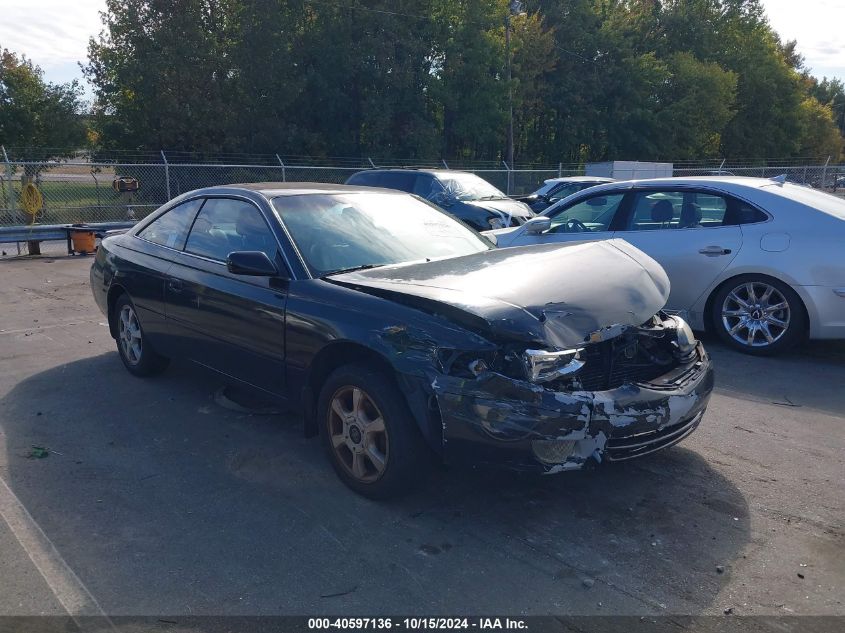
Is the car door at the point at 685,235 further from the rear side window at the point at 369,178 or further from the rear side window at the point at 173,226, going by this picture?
the rear side window at the point at 369,178

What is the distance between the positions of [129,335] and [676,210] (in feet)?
17.1

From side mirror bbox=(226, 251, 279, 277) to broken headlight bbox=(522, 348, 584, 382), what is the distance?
1.64 m

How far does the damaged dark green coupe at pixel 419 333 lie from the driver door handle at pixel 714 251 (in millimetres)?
2382

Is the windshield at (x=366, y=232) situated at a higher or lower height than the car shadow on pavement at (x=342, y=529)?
higher

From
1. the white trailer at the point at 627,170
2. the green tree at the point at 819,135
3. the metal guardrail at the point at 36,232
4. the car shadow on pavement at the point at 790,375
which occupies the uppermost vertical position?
the green tree at the point at 819,135

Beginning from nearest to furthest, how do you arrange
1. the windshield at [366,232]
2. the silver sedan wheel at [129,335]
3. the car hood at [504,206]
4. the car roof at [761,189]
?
the windshield at [366,232]
the silver sedan wheel at [129,335]
the car roof at [761,189]
the car hood at [504,206]

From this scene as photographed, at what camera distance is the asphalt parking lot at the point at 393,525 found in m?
2.93

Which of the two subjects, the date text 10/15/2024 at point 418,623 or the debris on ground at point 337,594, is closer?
the date text 10/15/2024 at point 418,623

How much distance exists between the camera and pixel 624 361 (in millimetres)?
3711


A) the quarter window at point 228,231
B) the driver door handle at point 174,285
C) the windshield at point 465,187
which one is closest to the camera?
the quarter window at point 228,231

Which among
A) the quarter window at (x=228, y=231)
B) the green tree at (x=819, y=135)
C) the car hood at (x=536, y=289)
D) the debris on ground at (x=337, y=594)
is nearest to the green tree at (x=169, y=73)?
the quarter window at (x=228, y=231)

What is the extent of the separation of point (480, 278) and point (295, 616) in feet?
6.42

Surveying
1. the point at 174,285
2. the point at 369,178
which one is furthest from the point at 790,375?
the point at 369,178

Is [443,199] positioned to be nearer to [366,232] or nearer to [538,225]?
[538,225]
